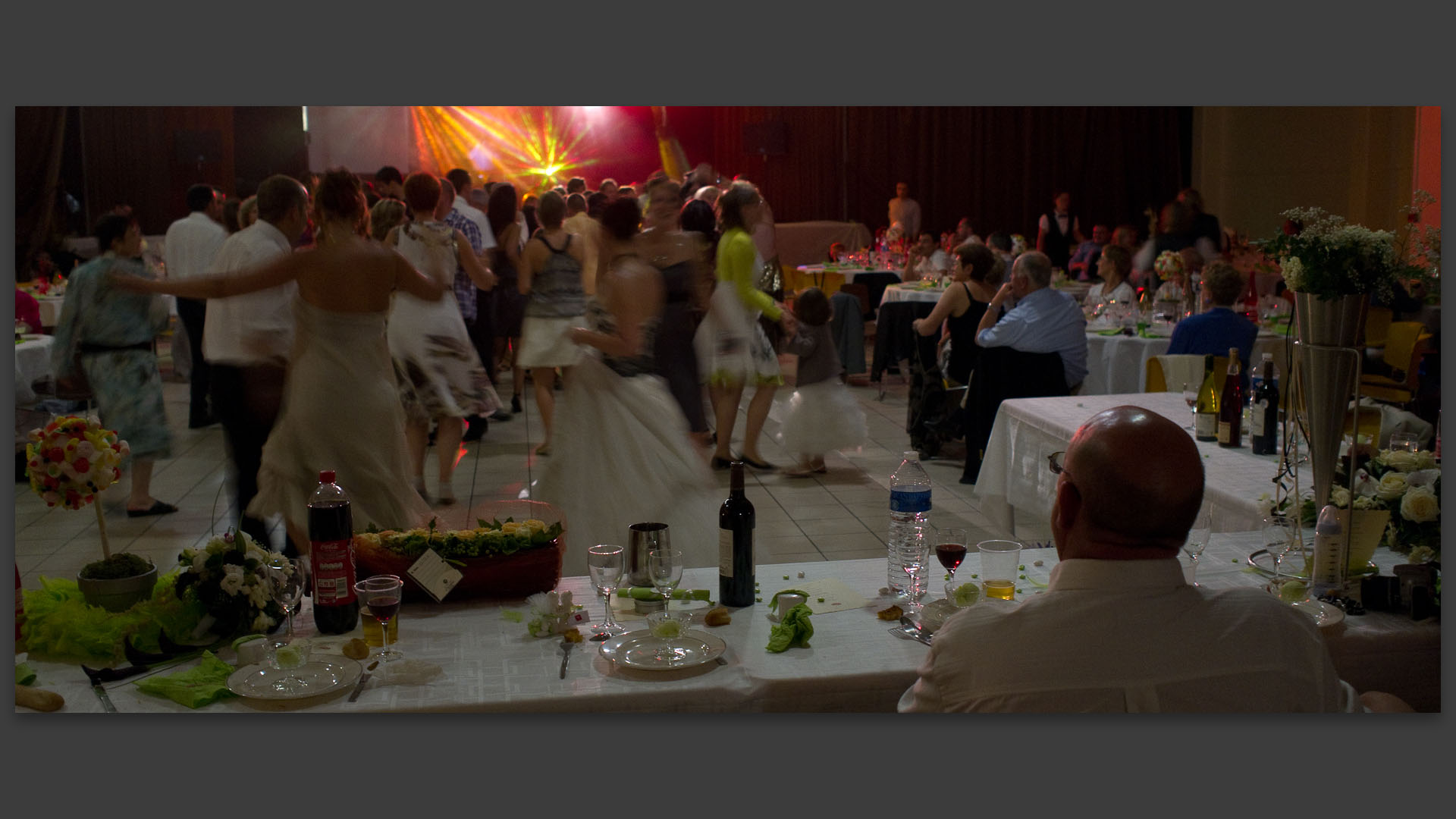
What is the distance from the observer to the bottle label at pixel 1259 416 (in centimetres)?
353

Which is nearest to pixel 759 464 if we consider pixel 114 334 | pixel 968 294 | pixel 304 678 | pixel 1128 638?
pixel 968 294

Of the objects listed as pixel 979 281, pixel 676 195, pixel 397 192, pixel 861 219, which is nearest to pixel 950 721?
pixel 676 195

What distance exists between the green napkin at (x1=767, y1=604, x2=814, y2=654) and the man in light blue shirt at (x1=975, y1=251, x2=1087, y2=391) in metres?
3.68

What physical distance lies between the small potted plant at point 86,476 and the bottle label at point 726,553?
111 centimetres

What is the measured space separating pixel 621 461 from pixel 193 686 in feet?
5.77

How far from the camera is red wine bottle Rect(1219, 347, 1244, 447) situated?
143 inches

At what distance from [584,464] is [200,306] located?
4284 mm

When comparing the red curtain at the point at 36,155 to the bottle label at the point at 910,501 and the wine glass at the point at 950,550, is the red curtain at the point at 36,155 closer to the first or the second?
the bottle label at the point at 910,501

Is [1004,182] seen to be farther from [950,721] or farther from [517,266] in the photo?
[950,721]

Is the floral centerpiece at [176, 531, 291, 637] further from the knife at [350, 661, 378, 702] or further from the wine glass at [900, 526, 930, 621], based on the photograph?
the wine glass at [900, 526, 930, 621]

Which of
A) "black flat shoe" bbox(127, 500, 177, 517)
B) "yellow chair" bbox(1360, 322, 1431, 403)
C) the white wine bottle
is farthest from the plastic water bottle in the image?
"yellow chair" bbox(1360, 322, 1431, 403)

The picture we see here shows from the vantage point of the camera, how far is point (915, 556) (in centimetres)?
240

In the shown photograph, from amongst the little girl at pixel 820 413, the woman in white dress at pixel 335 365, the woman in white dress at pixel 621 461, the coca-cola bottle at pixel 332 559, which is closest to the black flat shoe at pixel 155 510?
the woman in white dress at pixel 335 365

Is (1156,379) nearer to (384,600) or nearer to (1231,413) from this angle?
(1231,413)
